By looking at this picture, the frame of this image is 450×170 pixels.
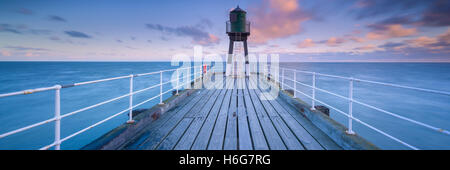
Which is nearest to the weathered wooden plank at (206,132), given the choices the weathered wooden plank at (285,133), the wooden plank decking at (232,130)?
the wooden plank decking at (232,130)

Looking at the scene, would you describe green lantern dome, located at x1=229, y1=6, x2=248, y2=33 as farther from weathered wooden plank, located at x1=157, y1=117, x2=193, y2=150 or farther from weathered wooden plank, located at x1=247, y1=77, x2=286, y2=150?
weathered wooden plank, located at x1=157, y1=117, x2=193, y2=150

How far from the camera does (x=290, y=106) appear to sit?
356cm

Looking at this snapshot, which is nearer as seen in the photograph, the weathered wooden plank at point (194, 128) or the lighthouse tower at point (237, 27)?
the weathered wooden plank at point (194, 128)

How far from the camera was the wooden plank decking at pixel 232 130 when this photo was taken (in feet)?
6.35

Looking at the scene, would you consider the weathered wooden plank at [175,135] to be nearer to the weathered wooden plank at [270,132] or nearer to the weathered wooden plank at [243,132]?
the weathered wooden plank at [243,132]

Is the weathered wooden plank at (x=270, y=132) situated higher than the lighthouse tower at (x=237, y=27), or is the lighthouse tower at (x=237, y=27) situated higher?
the lighthouse tower at (x=237, y=27)

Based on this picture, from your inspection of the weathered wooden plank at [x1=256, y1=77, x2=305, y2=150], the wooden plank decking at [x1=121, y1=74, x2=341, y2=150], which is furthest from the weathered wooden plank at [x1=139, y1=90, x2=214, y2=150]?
the weathered wooden plank at [x1=256, y1=77, x2=305, y2=150]

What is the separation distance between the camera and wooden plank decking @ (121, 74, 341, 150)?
1.93m

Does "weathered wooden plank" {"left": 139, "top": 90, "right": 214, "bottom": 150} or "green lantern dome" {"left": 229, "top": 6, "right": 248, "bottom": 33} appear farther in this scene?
"green lantern dome" {"left": 229, "top": 6, "right": 248, "bottom": 33}

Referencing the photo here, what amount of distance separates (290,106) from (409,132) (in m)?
5.61

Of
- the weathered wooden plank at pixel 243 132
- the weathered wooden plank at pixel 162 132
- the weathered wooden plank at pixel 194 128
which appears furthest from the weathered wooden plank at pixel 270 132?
the weathered wooden plank at pixel 162 132

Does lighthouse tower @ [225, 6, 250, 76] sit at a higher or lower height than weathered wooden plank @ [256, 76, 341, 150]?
higher

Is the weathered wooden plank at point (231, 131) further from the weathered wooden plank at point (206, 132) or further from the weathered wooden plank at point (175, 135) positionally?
the weathered wooden plank at point (175, 135)
